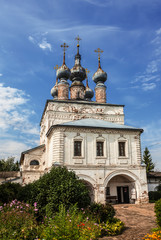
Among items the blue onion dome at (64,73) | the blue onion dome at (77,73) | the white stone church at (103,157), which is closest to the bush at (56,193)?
the white stone church at (103,157)

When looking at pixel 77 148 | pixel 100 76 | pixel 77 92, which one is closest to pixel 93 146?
pixel 77 148

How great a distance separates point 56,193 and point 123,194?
1147 cm

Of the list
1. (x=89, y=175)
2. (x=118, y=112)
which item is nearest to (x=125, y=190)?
(x=89, y=175)

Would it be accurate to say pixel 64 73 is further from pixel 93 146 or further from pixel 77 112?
pixel 93 146

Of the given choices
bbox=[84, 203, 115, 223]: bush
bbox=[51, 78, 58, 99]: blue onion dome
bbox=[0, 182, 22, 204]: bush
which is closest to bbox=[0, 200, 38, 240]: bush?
bbox=[84, 203, 115, 223]: bush

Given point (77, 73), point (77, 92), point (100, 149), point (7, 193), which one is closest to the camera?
point (7, 193)

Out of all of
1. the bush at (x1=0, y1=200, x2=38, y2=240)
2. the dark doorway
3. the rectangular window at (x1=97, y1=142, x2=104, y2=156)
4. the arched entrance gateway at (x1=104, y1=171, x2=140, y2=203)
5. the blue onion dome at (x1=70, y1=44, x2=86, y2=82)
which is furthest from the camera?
the blue onion dome at (x1=70, y1=44, x2=86, y2=82)

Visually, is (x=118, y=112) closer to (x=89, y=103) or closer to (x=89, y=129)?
(x=89, y=103)

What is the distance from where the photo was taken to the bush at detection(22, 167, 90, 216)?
895 centimetres

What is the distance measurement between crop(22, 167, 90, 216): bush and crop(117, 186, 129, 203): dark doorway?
1022 centimetres

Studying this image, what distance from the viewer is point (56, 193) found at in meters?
9.10

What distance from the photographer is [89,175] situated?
56.2 ft

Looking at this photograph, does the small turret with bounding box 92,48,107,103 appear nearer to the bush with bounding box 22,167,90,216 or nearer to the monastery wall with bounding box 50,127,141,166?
the monastery wall with bounding box 50,127,141,166

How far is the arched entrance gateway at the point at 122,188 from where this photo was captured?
1783cm
